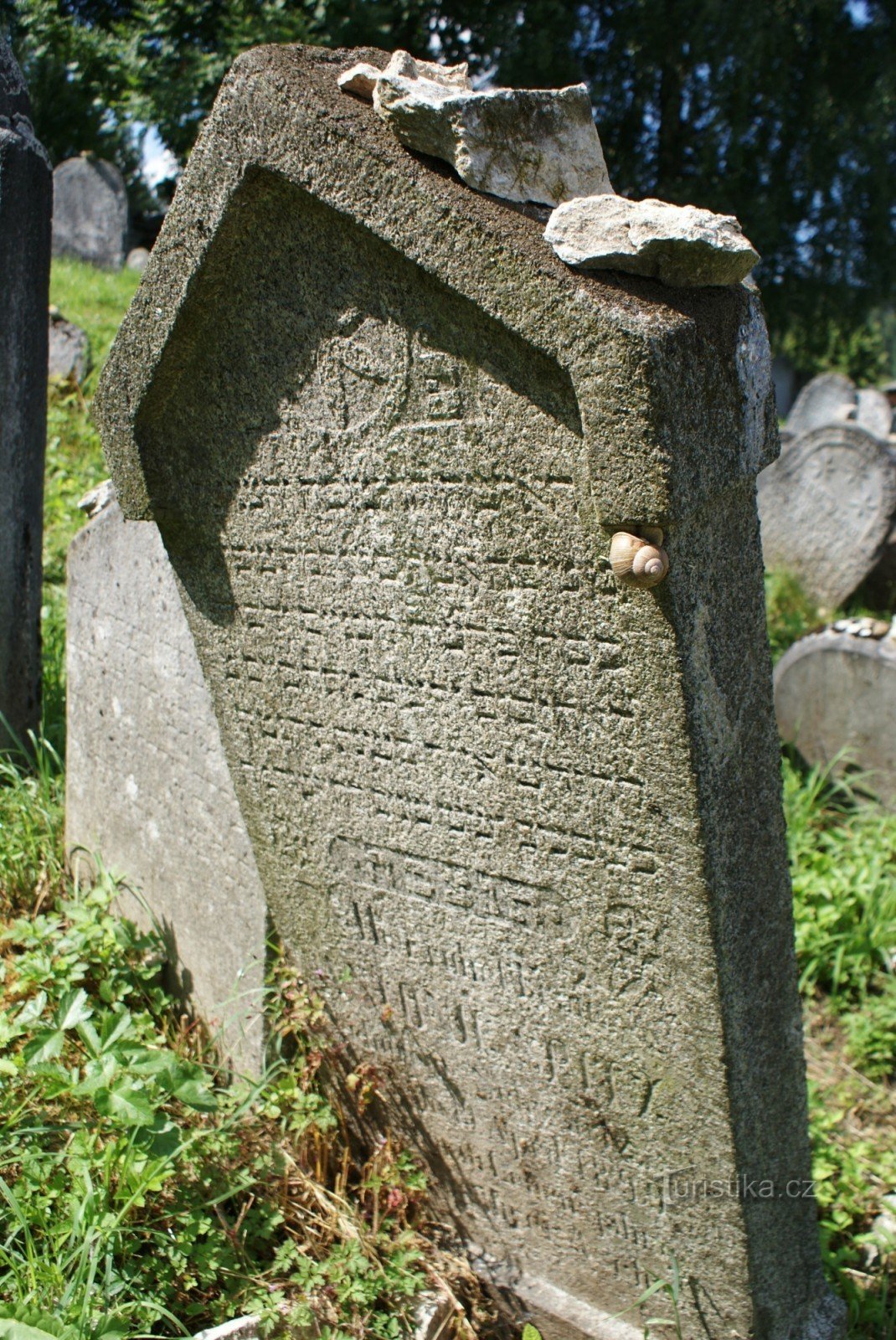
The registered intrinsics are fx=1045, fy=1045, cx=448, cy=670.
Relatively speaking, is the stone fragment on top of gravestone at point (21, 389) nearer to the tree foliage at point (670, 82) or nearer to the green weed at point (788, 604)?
the green weed at point (788, 604)

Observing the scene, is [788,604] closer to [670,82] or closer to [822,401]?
[822,401]

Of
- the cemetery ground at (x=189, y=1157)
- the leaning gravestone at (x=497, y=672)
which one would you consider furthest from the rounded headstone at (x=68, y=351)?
the leaning gravestone at (x=497, y=672)

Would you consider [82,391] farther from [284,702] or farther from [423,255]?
[423,255]

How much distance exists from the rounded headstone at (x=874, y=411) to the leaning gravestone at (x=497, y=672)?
30.3 feet

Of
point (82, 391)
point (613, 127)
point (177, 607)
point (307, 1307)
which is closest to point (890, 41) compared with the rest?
point (613, 127)

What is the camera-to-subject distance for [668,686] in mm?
1471

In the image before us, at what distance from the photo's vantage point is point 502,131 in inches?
56.3

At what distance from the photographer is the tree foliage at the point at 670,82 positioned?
1104 centimetres

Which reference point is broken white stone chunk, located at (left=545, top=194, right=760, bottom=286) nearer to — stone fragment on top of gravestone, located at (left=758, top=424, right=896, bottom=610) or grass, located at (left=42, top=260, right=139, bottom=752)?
grass, located at (left=42, top=260, right=139, bottom=752)

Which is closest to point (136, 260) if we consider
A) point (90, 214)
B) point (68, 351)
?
point (90, 214)

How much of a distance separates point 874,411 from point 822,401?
0.72 m

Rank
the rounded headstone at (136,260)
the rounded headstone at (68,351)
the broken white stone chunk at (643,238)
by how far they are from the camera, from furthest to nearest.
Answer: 1. the rounded headstone at (136,260)
2. the rounded headstone at (68,351)
3. the broken white stone chunk at (643,238)

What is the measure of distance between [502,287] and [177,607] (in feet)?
3.92

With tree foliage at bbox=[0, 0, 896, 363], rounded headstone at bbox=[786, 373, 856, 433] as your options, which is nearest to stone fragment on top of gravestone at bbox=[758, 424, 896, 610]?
rounded headstone at bbox=[786, 373, 856, 433]
